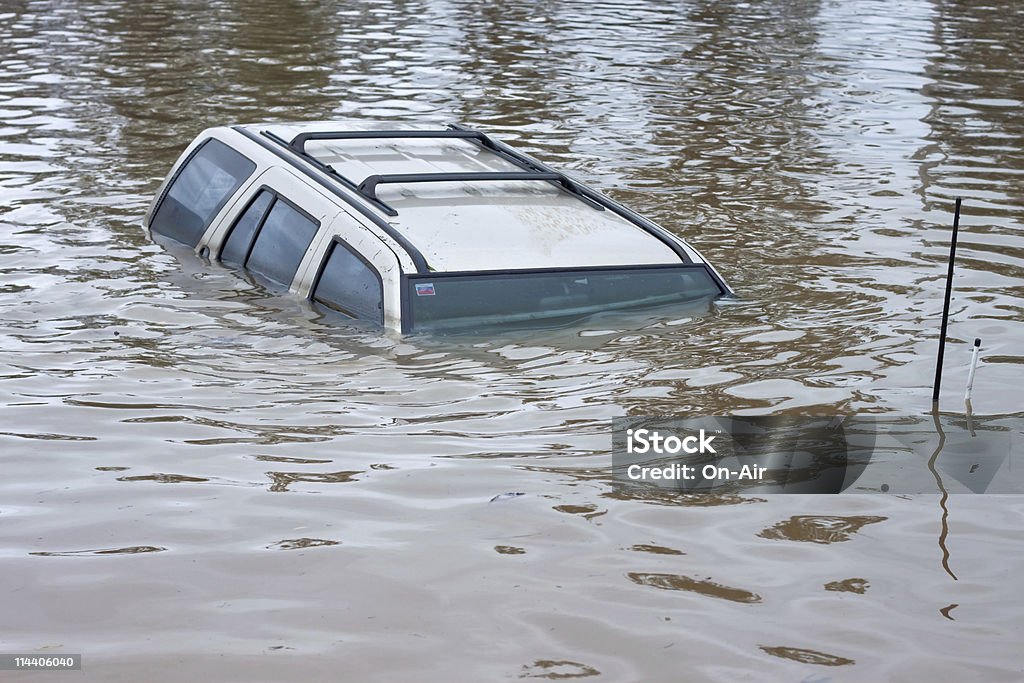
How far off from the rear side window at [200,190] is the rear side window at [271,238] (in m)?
0.32

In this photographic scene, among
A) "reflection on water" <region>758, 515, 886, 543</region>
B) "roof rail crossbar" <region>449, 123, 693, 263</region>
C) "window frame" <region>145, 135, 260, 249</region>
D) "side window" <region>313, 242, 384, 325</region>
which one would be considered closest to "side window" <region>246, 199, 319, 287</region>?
"side window" <region>313, 242, 384, 325</region>

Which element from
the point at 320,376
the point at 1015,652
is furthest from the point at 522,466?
the point at 1015,652

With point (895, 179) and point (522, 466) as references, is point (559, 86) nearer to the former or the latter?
point (895, 179)

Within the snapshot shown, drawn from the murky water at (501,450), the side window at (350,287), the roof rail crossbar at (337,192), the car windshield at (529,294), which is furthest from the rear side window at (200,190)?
the car windshield at (529,294)

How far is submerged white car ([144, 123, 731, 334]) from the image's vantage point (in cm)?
706

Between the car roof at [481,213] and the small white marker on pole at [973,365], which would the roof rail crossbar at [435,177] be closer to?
the car roof at [481,213]

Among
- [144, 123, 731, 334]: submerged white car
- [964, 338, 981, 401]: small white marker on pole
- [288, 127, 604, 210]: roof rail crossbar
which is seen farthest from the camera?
[288, 127, 604, 210]: roof rail crossbar

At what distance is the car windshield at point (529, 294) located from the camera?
6.98m

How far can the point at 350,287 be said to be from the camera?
7.25 m

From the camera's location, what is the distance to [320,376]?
6.91 metres

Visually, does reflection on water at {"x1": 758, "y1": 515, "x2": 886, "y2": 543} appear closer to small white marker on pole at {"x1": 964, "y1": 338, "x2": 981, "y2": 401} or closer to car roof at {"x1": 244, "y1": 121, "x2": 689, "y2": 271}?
small white marker on pole at {"x1": 964, "y1": 338, "x2": 981, "y2": 401}

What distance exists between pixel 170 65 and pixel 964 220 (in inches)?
463

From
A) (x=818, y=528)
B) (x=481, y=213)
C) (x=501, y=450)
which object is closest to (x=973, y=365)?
(x=818, y=528)

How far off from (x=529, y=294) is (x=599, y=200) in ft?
3.89
